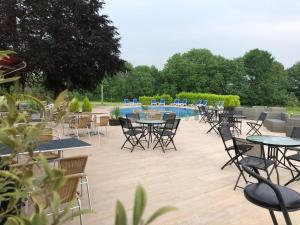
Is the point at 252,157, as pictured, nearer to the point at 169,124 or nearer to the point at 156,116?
the point at 169,124

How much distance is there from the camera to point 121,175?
5.15 meters

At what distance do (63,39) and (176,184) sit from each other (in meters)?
12.5

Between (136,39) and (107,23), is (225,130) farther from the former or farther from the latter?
(136,39)

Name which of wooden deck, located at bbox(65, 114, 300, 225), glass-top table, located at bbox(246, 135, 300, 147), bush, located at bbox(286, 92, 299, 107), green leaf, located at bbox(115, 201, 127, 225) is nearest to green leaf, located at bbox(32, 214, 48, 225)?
green leaf, located at bbox(115, 201, 127, 225)

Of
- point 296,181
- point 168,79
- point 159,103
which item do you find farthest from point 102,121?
point 168,79

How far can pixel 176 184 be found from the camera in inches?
184

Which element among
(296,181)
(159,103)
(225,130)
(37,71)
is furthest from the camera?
(159,103)

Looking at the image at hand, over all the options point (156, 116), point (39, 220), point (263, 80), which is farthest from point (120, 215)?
point (263, 80)

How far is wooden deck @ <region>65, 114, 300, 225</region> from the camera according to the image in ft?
11.5

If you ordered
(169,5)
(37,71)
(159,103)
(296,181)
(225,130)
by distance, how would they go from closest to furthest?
(296,181) < (225,130) < (37,71) < (169,5) < (159,103)

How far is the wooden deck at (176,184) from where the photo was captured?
3.50 metres

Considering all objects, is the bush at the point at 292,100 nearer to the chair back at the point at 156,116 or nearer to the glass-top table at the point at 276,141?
the chair back at the point at 156,116

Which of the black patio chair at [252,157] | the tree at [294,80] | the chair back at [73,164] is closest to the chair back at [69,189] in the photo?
the chair back at [73,164]

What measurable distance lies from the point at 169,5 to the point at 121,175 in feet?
54.5
